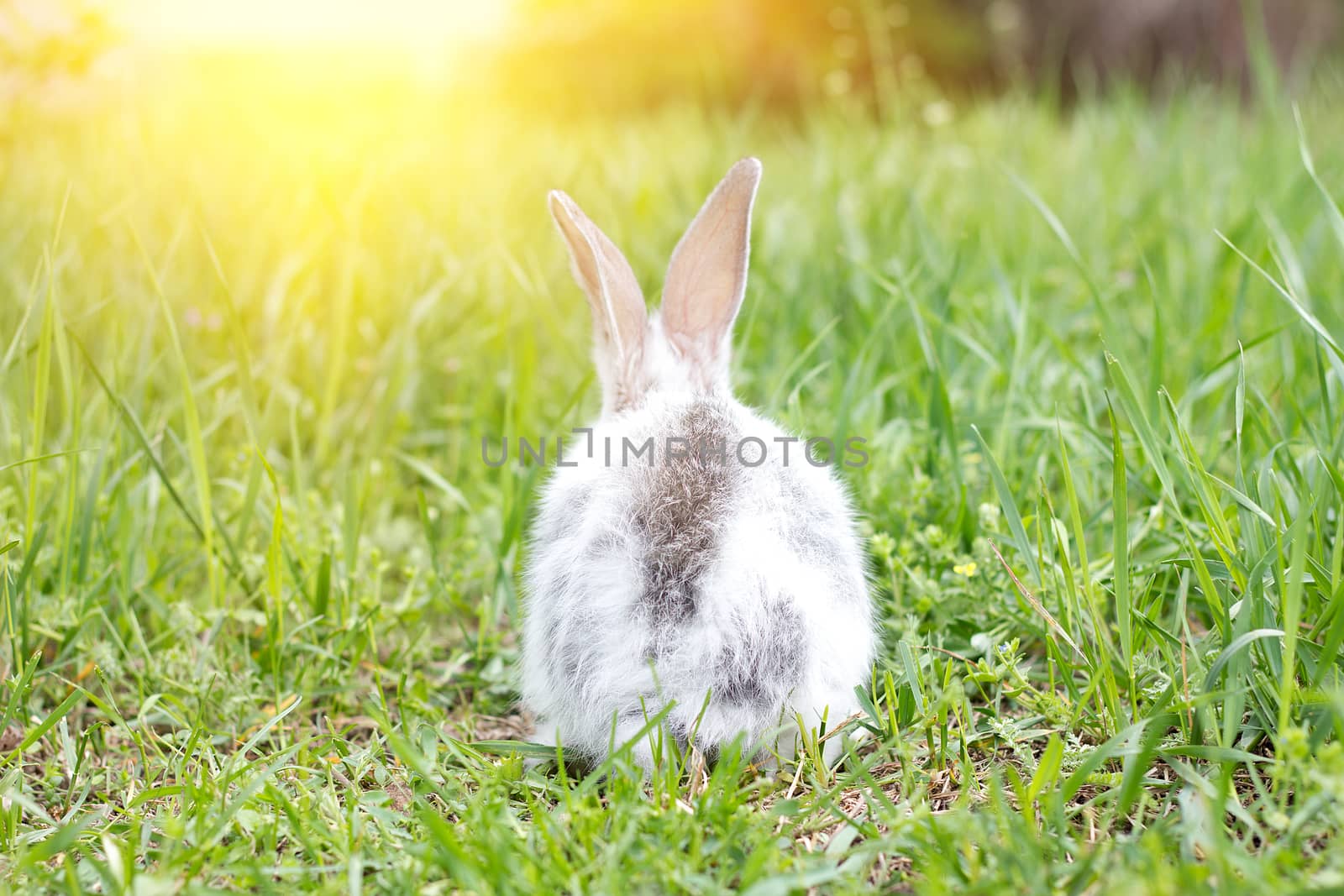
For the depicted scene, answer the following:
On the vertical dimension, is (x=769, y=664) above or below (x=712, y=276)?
below

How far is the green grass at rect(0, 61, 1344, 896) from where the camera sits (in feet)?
6.05

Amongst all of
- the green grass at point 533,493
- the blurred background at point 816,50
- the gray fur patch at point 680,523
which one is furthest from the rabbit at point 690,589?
the blurred background at point 816,50

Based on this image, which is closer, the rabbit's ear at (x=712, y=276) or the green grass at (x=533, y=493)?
the green grass at (x=533, y=493)

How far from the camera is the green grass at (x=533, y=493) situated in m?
1.84

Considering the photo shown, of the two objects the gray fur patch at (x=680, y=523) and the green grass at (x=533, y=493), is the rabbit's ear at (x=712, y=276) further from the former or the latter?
the gray fur patch at (x=680, y=523)

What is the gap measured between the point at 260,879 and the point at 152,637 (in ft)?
4.09

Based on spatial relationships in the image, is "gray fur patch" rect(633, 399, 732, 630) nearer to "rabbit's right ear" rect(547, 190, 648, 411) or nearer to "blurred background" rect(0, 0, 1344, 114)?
"rabbit's right ear" rect(547, 190, 648, 411)

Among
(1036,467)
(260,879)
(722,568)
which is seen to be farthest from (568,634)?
(1036,467)

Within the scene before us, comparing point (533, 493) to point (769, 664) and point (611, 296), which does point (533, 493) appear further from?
point (769, 664)

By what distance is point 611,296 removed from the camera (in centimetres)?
249

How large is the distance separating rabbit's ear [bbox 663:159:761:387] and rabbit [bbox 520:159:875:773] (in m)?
0.24

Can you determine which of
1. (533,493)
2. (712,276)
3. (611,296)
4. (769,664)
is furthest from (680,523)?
(533,493)

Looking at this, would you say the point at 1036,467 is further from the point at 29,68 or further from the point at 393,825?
the point at 29,68

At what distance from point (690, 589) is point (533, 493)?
3.54ft
